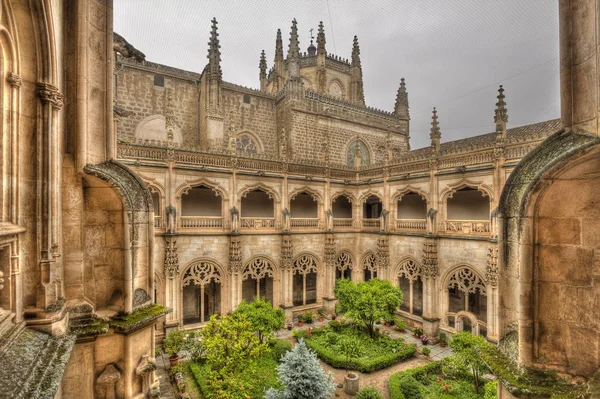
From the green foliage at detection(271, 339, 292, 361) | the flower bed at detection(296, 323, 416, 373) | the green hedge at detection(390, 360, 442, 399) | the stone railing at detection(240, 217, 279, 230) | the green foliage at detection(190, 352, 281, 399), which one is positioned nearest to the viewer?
the green foliage at detection(190, 352, 281, 399)

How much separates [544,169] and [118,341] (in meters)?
5.72

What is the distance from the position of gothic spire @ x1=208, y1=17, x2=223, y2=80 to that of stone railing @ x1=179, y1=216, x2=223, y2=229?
402 inches

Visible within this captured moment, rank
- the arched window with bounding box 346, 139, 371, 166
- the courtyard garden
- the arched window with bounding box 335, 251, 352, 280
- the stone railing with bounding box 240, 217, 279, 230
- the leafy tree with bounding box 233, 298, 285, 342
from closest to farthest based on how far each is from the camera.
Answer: the courtyard garden < the leafy tree with bounding box 233, 298, 285, 342 < the stone railing with bounding box 240, 217, 279, 230 < the arched window with bounding box 335, 251, 352, 280 < the arched window with bounding box 346, 139, 371, 166

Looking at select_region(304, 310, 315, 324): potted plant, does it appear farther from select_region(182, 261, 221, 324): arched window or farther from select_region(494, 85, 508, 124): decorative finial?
select_region(494, 85, 508, 124): decorative finial

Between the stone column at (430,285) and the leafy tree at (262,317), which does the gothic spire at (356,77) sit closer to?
the stone column at (430,285)

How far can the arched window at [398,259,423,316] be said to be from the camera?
16797 mm

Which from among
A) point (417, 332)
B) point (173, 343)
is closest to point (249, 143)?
point (173, 343)

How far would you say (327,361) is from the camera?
41.0ft

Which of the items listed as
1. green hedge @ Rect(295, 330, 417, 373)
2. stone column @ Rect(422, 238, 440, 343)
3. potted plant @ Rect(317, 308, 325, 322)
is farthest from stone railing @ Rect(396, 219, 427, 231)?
potted plant @ Rect(317, 308, 325, 322)

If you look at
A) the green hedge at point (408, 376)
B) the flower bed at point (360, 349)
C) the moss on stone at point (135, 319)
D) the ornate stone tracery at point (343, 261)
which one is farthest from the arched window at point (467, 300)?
the moss on stone at point (135, 319)

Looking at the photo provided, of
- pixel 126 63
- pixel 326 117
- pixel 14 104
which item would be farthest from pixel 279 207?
pixel 14 104

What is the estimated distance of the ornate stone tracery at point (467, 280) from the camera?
14216 millimetres

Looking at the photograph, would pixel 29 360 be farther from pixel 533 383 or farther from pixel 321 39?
pixel 321 39

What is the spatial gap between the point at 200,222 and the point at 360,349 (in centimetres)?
1015
